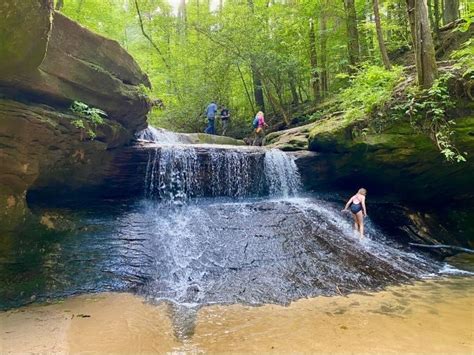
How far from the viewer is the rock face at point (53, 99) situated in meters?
5.68

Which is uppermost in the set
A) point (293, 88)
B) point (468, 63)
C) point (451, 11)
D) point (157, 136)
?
point (451, 11)

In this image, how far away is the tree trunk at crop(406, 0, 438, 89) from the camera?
8.98 m

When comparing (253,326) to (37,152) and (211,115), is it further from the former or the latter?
(211,115)

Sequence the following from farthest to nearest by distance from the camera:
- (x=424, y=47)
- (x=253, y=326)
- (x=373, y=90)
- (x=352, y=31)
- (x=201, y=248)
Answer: (x=352, y=31)
(x=373, y=90)
(x=424, y=47)
(x=201, y=248)
(x=253, y=326)

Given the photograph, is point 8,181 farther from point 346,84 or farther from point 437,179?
point 346,84

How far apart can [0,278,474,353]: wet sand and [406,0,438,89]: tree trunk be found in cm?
549

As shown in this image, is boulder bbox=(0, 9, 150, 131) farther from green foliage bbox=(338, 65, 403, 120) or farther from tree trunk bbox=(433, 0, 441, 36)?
tree trunk bbox=(433, 0, 441, 36)

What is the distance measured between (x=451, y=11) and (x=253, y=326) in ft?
48.8

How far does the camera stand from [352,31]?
47.6 feet

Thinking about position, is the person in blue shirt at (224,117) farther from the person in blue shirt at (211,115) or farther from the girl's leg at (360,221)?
the girl's leg at (360,221)

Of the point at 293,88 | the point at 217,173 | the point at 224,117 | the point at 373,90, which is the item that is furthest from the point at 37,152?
the point at 293,88

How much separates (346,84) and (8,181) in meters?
14.1

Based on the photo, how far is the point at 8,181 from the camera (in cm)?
646

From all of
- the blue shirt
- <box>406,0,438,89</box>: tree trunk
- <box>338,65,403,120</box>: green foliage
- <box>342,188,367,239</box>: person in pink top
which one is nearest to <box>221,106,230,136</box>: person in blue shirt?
the blue shirt
